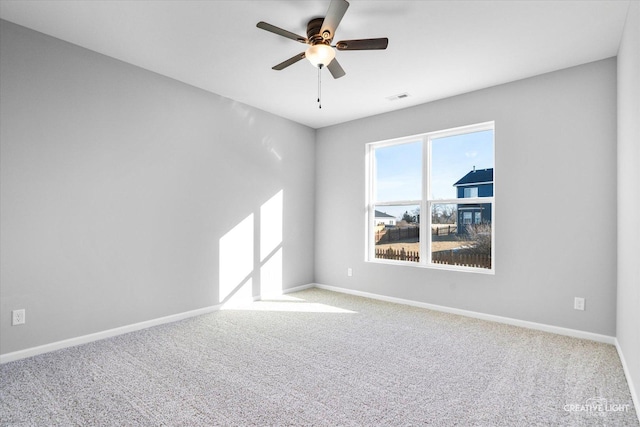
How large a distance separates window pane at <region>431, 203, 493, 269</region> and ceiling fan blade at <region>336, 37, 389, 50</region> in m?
2.42

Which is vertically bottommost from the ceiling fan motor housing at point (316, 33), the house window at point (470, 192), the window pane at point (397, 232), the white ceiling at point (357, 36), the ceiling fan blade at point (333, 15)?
the window pane at point (397, 232)

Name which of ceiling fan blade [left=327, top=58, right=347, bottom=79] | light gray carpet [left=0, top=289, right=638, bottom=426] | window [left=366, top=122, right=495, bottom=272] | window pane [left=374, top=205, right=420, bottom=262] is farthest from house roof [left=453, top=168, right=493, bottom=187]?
ceiling fan blade [left=327, top=58, right=347, bottom=79]

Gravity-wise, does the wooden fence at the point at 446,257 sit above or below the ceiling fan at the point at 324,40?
below

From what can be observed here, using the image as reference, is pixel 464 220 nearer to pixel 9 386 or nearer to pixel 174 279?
pixel 174 279

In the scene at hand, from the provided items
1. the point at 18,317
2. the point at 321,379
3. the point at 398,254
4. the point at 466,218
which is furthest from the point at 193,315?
the point at 466,218

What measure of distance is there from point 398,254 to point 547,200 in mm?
1893

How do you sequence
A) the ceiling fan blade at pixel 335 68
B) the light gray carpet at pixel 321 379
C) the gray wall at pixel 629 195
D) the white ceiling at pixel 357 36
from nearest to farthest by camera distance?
1. the light gray carpet at pixel 321 379
2. the gray wall at pixel 629 195
3. the white ceiling at pixel 357 36
4. the ceiling fan blade at pixel 335 68

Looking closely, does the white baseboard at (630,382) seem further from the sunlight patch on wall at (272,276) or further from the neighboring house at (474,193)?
the sunlight patch on wall at (272,276)

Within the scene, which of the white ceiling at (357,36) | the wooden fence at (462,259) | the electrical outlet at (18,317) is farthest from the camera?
the wooden fence at (462,259)

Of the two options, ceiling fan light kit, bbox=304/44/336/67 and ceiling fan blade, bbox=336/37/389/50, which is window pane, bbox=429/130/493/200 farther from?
ceiling fan light kit, bbox=304/44/336/67

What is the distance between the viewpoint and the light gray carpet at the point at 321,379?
6.24 ft

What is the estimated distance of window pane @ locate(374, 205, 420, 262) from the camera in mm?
4445

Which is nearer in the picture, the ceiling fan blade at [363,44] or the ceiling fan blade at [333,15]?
the ceiling fan blade at [333,15]
